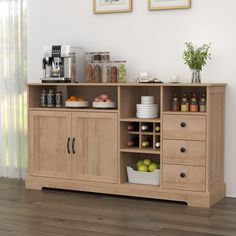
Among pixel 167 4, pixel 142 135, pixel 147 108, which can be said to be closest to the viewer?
pixel 147 108

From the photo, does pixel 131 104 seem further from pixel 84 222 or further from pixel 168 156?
pixel 84 222

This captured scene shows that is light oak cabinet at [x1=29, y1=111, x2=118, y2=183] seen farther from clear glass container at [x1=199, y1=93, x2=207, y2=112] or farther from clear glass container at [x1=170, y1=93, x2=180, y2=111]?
clear glass container at [x1=199, y1=93, x2=207, y2=112]

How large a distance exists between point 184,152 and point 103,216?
0.88 metres

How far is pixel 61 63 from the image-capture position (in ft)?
17.2

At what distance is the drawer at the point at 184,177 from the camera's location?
4.60m

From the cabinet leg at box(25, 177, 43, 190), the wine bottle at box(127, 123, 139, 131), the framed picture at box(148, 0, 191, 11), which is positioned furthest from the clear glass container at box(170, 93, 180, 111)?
the cabinet leg at box(25, 177, 43, 190)

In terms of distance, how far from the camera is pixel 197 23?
5004mm

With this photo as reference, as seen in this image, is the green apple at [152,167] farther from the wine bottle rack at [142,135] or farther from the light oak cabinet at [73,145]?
the light oak cabinet at [73,145]

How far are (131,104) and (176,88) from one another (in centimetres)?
42

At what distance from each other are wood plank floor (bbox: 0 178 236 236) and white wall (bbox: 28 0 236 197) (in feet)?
2.47

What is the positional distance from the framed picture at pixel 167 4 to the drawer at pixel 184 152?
1.22 meters

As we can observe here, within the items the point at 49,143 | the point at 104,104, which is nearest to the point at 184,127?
the point at 104,104

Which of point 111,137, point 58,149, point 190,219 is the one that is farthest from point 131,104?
point 190,219

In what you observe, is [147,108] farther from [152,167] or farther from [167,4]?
[167,4]
